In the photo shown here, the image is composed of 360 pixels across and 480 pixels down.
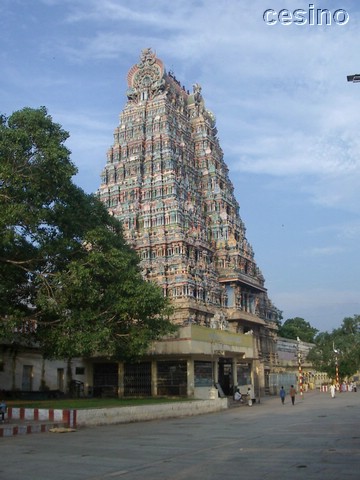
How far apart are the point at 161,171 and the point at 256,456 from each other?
147 ft

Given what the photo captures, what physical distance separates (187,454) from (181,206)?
4107 cm

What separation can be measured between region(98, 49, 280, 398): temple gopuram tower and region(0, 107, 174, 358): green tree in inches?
886

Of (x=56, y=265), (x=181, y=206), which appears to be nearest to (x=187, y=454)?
(x=56, y=265)

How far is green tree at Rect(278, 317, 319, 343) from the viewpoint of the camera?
99419 millimetres

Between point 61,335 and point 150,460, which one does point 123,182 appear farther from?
point 150,460

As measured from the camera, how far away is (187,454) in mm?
13336

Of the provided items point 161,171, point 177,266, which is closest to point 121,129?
point 161,171

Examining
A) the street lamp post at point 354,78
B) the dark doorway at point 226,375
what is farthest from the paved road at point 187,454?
the dark doorway at point 226,375

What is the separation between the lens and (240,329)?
55.1 meters

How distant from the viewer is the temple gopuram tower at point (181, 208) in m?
51.4

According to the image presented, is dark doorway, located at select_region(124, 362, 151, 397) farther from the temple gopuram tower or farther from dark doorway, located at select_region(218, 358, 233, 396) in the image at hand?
the temple gopuram tower

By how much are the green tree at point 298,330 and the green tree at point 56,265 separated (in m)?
74.1

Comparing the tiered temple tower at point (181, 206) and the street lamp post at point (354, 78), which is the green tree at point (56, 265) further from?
the tiered temple tower at point (181, 206)

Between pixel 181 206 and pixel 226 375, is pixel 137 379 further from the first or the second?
pixel 181 206
